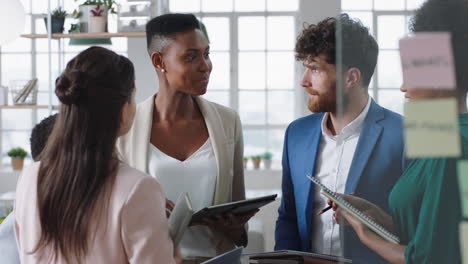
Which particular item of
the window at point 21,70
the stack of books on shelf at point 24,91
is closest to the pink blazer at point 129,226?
the stack of books on shelf at point 24,91

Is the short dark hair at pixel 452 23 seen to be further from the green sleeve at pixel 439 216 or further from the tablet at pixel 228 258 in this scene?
the tablet at pixel 228 258

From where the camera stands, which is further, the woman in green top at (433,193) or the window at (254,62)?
the window at (254,62)

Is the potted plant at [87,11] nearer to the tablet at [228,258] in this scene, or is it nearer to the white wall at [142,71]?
the white wall at [142,71]

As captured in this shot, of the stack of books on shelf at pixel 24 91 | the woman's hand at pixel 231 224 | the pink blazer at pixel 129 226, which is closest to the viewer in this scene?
the pink blazer at pixel 129 226

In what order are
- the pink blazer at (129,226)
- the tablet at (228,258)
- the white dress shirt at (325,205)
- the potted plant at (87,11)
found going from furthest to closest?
the potted plant at (87,11)
the white dress shirt at (325,205)
the tablet at (228,258)
the pink blazer at (129,226)

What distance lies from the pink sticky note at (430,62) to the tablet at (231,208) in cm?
96

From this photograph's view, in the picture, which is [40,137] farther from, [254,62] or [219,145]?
[254,62]

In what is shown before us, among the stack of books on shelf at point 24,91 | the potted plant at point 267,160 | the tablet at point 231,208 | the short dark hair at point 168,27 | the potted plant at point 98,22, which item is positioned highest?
the potted plant at point 98,22

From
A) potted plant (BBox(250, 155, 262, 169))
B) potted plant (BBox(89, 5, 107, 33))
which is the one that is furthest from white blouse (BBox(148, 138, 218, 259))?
potted plant (BBox(250, 155, 262, 169))

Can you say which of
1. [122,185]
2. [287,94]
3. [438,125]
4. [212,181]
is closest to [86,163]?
[122,185]

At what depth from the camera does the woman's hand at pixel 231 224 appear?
159cm

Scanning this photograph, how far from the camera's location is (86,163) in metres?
1.18

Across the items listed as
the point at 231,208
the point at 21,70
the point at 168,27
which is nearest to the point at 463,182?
the point at 231,208

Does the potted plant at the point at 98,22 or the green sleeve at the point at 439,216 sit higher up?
the potted plant at the point at 98,22
